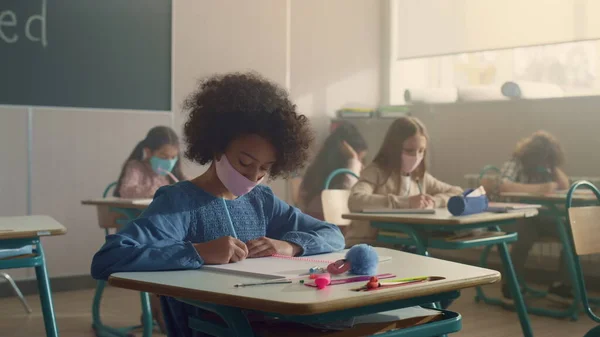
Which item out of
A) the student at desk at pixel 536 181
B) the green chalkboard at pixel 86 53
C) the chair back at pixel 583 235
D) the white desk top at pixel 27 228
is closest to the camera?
the chair back at pixel 583 235

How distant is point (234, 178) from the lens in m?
1.76

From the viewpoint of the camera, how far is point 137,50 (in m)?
4.93

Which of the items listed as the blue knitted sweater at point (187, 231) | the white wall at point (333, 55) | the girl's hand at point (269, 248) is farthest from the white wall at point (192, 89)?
the girl's hand at point (269, 248)

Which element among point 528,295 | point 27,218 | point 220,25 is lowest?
point 528,295

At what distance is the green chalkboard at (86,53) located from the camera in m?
4.46

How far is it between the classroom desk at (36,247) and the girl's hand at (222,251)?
Answer: 1073 mm

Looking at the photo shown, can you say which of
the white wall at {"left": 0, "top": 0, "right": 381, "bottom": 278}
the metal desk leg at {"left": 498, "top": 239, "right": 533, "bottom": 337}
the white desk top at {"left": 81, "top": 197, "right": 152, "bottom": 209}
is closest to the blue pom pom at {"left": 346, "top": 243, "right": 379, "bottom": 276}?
the metal desk leg at {"left": 498, "top": 239, "right": 533, "bottom": 337}

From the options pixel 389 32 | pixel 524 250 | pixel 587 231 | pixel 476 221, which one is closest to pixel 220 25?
pixel 389 32

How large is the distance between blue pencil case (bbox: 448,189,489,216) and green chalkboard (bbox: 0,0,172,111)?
2.63m

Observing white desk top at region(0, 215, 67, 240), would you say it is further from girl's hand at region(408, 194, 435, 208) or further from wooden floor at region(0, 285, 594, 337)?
girl's hand at region(408, 194, 435, 208)

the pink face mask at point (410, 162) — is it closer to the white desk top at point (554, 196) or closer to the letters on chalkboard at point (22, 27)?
the white desk top at point (554, 196)

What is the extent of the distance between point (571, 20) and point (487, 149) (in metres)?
1.09

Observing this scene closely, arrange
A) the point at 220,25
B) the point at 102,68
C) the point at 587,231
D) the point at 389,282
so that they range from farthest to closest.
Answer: the point at 220,25, the point at 102,68, the point at 587,231, the point at 389,282

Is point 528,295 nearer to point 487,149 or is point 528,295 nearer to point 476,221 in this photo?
point 487,149
